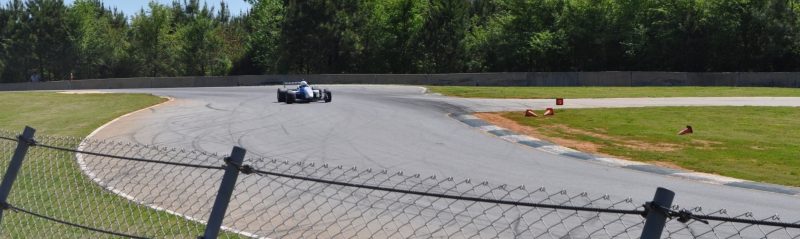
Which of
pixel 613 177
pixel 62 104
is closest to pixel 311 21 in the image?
pixel 62 104

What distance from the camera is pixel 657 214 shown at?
3.04m

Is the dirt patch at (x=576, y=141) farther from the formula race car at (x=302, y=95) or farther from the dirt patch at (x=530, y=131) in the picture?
the formula race car at (x=302, y=95)

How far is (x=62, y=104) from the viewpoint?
1428 inches

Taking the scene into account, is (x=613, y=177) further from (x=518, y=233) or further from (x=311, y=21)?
(x=311, y=21)

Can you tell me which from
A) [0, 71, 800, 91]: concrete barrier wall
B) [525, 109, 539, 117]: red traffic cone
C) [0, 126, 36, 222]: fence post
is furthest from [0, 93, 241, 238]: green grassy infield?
[0, 71, 800, 91]: concrete barrier wall

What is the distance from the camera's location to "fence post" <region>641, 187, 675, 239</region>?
3.01 m

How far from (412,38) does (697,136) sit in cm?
5148

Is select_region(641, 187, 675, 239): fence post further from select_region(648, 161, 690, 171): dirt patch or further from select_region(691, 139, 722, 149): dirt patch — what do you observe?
select_region(691, 139, 722, 149): dirt patch

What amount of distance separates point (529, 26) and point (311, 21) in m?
17.7

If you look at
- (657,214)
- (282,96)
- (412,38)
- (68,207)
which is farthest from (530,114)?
(412,38)

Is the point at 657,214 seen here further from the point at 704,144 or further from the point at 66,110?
the point at 66,110

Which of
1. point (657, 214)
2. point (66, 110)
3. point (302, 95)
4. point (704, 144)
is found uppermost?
point (657, 214)

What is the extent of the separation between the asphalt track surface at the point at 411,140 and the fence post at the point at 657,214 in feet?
26.3

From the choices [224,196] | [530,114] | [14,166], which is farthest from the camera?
[530,114]
